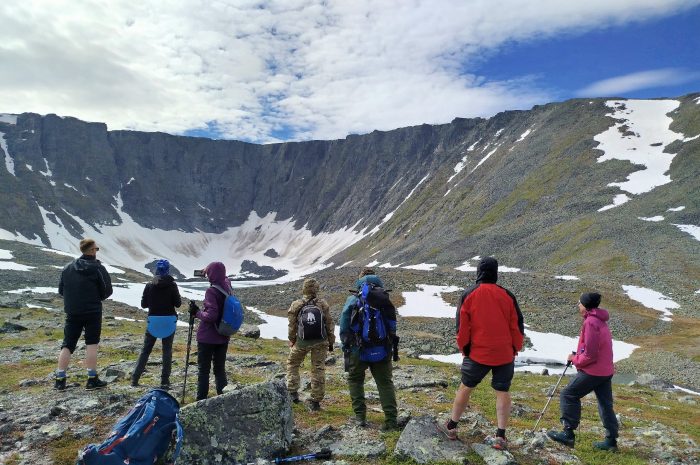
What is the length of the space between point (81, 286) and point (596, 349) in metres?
12.3

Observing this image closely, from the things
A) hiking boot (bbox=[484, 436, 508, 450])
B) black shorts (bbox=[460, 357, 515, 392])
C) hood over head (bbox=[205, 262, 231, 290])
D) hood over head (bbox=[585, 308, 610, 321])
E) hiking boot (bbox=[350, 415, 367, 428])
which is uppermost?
hood over head (bbox=[205, 262, 231, 290])

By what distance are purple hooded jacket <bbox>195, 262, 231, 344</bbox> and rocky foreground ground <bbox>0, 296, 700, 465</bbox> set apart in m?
1.25

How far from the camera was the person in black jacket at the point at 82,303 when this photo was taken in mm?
11344

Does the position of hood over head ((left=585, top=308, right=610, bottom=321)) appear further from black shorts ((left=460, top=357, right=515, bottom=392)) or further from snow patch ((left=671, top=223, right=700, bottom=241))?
snow patch ((left=671, top=223, right=700, bottom=241))

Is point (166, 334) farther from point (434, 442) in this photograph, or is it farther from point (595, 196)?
point (595, 196)

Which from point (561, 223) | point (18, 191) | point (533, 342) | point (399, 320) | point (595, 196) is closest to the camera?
point (533, 342)

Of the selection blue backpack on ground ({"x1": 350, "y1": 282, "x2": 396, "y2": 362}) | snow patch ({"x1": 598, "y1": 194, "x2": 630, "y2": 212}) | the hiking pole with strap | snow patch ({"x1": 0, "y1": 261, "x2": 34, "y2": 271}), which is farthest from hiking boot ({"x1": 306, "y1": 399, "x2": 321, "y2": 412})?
snow patch ({"x1": 598, "y1": 194, "x2": 630, "y2": 212})

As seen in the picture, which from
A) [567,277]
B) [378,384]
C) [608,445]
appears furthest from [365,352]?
[567,277]

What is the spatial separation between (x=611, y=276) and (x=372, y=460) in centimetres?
5903

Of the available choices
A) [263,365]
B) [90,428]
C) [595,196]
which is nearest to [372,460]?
[90,428]

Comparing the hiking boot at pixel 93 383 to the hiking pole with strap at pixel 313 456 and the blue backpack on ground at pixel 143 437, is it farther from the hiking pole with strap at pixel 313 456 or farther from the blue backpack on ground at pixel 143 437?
the hiking pole with strap at pixel 313 456

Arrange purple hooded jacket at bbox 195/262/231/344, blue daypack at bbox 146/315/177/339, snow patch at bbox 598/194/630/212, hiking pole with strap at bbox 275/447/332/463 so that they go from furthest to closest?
1. snow patch at bbox 598/194/630/212
2. blue daypack at bbox 146/315/177/339
3. purple hooded jacket at bbox 195/262/231/344
4. hiking pole with strap at bbox 275/447/332/463

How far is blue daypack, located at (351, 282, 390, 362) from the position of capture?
31.3 feet

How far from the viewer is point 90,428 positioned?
9.06m
